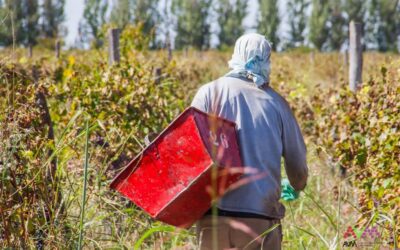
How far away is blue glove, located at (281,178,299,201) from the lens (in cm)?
380

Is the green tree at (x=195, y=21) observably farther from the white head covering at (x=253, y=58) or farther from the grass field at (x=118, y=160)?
the white head covering at (x=253, y=58)

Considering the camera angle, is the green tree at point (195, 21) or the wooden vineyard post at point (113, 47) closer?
the wooden vineyard post at point (113, 47)

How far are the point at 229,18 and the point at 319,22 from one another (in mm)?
8230

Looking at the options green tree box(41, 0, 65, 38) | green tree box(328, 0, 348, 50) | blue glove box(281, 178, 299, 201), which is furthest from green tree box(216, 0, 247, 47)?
blue glove box(281, 178, 299, 201)

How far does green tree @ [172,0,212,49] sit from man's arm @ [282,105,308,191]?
5271 cm

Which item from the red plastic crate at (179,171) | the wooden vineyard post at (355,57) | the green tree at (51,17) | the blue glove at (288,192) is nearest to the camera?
the red plastic crate at (179,171)

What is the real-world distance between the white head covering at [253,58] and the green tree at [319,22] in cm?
5588

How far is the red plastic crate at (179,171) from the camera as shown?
311 centimetres

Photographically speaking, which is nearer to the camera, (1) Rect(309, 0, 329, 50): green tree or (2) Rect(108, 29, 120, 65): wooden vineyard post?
(2) Rect(108, 29, 120, 65): wooden vineyard post

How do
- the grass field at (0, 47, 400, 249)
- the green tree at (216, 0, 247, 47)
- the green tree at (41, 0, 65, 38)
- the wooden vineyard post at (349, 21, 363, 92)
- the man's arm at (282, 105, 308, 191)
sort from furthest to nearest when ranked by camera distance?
1. the green tree at (216, 0, 247, 47)
2. the green tree at (41, 0, 65, 38)
3. the wooden vineyard post at (349, 21, 363, 92)
4. the man's arm at (282, 105, 308, 191)
5. the grass field at (0, 47, 400, 249)

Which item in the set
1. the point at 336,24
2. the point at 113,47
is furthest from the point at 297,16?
the point at 113,47

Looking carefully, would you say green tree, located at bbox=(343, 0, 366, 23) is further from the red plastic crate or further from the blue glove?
the red plastic crate

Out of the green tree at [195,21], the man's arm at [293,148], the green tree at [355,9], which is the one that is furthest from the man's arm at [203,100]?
the green tree at [355,9]

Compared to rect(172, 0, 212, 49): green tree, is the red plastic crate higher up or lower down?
higher up
